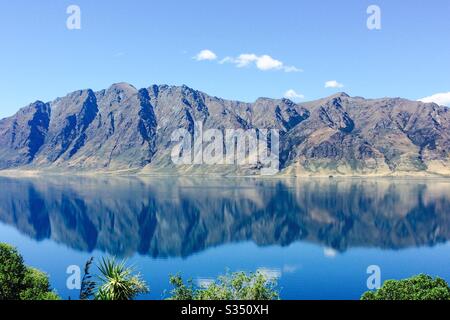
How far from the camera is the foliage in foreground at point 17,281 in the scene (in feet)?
172

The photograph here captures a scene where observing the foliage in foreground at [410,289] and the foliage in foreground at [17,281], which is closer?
the foliage in foreground at [17,281]

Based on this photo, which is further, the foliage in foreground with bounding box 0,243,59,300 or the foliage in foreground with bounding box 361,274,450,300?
the foliage in foreground with bounding box 361,274,450,300

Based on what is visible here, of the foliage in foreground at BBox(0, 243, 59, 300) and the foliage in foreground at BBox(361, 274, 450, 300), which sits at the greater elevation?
the foliage in foreground at BBox(0, 243, 59, 300)

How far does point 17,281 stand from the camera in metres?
55.0

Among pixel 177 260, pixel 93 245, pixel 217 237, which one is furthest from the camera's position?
pixel 217 237

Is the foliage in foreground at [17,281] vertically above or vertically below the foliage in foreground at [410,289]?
above

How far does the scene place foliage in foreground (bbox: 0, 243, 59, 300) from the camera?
52366 millimetres
